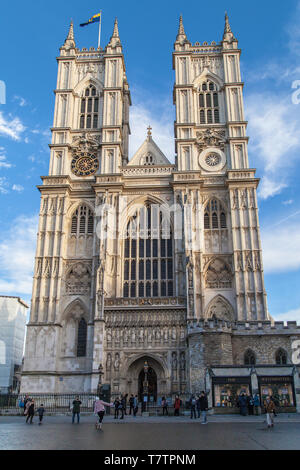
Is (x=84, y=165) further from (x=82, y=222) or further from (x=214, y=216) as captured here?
(x=214, y=216)

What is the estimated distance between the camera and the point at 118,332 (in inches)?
1287

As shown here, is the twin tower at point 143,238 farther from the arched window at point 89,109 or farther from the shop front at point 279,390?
the shop front at point 279,390

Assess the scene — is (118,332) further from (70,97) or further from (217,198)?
(70,97)

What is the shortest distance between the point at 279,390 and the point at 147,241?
62.8 ft

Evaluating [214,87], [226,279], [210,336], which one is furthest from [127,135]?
[210,336]

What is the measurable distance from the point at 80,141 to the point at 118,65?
903 cm

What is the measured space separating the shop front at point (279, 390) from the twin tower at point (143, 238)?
5.46 meters

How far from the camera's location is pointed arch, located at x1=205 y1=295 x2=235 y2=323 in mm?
35375

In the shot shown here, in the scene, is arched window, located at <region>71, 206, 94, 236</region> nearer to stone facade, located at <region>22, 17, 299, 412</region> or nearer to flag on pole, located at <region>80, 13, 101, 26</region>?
stone facade, located at <region>22, 17, 299, 412</region>

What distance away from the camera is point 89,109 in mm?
44000

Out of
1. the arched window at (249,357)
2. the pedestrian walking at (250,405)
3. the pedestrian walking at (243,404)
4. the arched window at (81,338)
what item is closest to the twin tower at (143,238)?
the arched window at (81,338)
